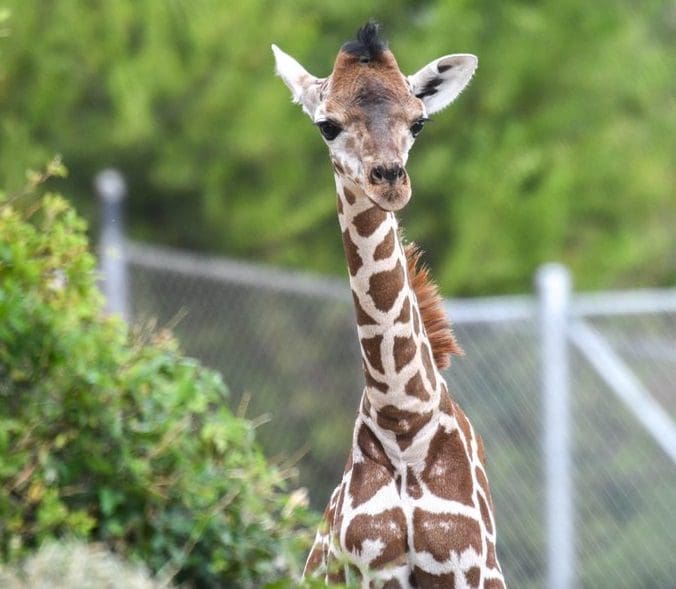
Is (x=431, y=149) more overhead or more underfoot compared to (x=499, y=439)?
more overhead

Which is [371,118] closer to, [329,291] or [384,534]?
[384,534]

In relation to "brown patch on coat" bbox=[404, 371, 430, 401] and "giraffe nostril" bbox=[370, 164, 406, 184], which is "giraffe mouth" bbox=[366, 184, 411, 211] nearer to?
"giraffe nostril" bbox=[370, 164, 406, 184]

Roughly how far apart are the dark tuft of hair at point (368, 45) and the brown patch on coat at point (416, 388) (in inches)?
30.1

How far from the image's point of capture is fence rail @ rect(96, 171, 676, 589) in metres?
7.95

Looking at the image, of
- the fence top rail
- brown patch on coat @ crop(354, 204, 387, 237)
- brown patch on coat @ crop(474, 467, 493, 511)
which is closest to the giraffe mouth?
brown patch on coat @ crop(354, 204, 387, 237)

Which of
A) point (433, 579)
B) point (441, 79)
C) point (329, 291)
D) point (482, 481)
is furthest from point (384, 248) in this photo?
point (329, 291)

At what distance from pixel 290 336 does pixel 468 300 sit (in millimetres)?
1754

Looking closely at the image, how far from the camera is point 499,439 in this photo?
8.13 metres

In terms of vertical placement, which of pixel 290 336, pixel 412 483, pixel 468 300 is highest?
pixel 468 300

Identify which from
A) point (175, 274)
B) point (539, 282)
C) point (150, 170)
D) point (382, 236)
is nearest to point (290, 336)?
point (175, 274)

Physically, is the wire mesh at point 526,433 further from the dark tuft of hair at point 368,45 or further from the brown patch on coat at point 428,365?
the dark tuft of hair at point 368,45

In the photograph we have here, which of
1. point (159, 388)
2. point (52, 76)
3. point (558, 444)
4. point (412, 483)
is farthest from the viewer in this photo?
point (52, 76)

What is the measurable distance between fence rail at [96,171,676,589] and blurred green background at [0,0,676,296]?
164 centimetres

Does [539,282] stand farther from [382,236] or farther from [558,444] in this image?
[382,236]
